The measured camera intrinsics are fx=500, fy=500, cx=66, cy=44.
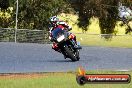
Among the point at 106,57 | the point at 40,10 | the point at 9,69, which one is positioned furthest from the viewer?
the point at 40,10

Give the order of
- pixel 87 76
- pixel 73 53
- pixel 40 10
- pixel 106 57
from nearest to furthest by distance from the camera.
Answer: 1. pixel 87 76
2. pixel 73 53
3. pixel 106 57
4. pixel 40 10

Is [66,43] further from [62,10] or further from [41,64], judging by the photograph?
[62,10]

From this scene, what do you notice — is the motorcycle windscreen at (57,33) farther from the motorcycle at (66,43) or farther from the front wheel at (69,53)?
the front wheel at (69,53)

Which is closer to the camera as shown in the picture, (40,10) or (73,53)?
(73,53)

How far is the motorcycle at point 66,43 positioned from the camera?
64.0ft

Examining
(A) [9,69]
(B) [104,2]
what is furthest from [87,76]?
(B) [104,2]

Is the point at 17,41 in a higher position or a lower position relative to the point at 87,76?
lower

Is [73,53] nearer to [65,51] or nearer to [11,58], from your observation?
[65,51]

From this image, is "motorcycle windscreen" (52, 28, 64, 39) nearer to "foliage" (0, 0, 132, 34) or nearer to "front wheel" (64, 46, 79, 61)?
"front wheel" (64, 46, 79, 61)

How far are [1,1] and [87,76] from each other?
105 ft

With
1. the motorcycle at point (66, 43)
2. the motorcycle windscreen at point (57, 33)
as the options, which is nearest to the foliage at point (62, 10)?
the motorcycle at point (66, 43)

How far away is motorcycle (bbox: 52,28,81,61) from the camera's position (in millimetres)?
19516

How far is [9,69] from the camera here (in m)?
16.3

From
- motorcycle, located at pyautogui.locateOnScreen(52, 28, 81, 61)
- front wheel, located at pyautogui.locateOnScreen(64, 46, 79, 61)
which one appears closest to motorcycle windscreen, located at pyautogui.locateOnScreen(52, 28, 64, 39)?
motorcycle, located at pyautogui.locateOnScreen(52, 28, 81, 61)
